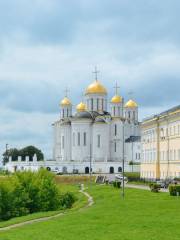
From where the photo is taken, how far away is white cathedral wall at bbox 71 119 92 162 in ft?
342

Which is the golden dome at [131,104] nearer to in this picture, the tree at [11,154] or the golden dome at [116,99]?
the golden dome at [116,99]

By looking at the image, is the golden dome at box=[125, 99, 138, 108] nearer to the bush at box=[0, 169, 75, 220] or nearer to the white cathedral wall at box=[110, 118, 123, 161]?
the white cathedral wall at box=[110, 118, 123, 161]

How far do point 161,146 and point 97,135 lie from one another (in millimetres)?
38926

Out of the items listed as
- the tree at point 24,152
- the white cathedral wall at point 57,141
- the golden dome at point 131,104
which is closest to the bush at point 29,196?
the white cathedral wall at point 57,141

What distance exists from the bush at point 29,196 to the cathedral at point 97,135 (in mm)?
51152

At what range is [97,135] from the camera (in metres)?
106

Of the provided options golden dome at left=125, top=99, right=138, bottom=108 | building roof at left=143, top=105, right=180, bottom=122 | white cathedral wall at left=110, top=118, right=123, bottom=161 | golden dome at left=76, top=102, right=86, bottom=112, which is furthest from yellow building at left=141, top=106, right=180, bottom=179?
golden dome at left=125, top=99, right=138, bottom=108

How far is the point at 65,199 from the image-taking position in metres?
46.9

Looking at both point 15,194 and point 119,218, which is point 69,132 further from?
point 119,218

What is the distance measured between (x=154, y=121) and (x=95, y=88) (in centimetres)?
4007

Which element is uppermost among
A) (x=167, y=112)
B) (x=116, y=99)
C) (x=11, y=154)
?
(x=116, y=99)

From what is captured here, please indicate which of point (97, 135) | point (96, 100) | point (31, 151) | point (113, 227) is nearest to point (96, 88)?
point (96, 100)

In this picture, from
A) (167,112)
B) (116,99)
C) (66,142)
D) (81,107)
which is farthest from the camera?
(81,107)

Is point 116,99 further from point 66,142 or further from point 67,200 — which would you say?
point 67,200
